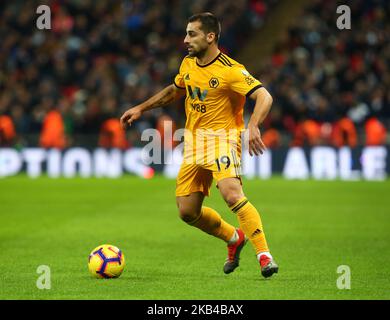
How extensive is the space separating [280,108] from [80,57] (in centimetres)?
603

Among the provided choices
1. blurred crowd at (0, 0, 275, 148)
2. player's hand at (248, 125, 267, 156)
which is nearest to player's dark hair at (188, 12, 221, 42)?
player's hand at (248, 125, 267, 156)

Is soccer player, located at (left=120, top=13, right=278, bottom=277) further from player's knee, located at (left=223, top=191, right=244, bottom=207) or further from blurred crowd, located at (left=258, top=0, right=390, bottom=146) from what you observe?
blurred crowd, located at (left=258, top=0, right=390, bottom=146)

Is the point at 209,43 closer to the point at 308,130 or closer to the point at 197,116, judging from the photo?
the point at 197,116

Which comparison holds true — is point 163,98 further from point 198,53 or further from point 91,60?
point 91,60

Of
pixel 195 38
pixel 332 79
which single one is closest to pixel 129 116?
pixel 195 38

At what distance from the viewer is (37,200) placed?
17.3m

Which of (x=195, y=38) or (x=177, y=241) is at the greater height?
(x=195, y=38)

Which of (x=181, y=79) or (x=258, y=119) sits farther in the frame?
(x=181, y=79)

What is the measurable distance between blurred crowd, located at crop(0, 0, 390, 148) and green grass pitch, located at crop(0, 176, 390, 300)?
3.35 metres

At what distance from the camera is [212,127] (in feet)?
28.6

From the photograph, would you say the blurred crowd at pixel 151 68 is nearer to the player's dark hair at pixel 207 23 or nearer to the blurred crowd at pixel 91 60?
the blurred crowd at pixel 91 60

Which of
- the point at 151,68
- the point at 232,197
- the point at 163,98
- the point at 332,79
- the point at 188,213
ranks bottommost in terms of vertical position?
the point at 188,213

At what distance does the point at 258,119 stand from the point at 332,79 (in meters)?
17.0

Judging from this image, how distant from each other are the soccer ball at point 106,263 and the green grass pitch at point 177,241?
0.10 meters
